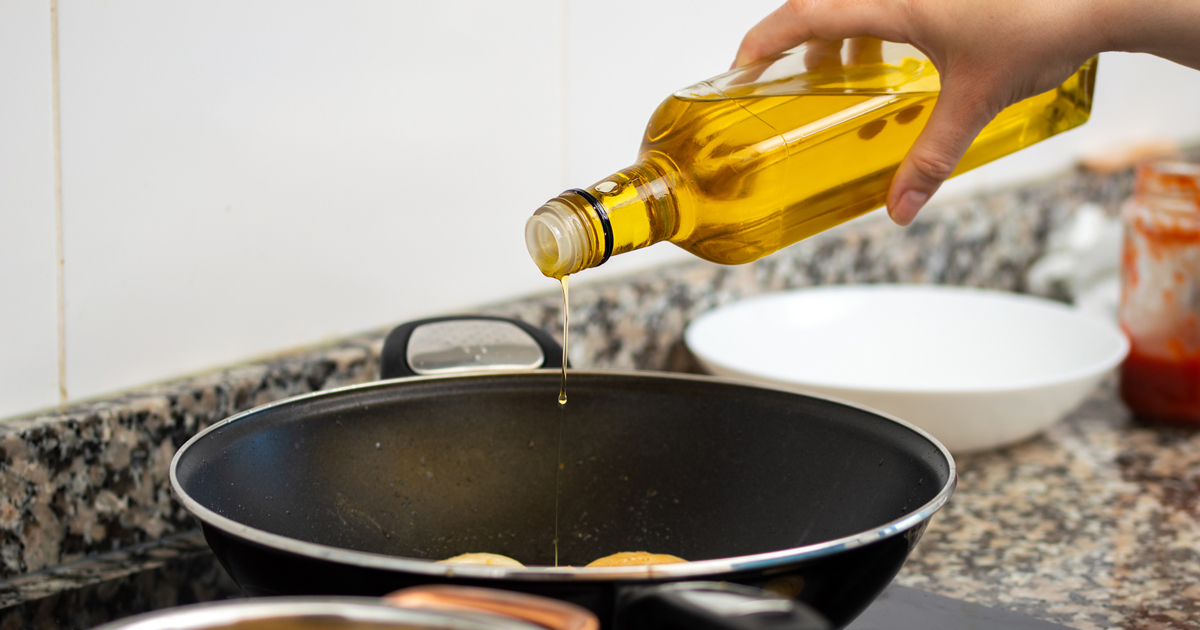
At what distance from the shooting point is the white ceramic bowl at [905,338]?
3.20ft

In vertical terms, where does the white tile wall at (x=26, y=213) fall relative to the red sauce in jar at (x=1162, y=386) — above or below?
above

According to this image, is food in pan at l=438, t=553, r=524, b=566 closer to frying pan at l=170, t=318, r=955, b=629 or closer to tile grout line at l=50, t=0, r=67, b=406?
frying pan at l=170, t=318, r=955, b=629

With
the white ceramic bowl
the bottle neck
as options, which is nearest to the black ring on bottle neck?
the bottle neck

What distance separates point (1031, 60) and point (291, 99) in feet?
1.46

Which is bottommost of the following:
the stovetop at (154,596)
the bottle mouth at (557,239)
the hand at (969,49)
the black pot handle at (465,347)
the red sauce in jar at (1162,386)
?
the stovetop at (154,596)

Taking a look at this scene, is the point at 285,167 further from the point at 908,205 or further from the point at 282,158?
the point at 908,205

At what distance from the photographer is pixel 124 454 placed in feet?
2.00

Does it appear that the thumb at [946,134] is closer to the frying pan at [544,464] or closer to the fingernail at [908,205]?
the fingernail at [908,205]

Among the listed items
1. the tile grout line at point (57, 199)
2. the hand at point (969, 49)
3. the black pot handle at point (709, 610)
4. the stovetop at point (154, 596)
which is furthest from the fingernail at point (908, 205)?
the tile grout line at point (57, 199)

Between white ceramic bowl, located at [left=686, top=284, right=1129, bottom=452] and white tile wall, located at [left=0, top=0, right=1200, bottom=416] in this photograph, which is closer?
white tile wall, located at [left=0, top=0, right=1200, bottom=416]

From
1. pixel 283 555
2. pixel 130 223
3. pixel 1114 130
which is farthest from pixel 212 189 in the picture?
pixel 1114 130

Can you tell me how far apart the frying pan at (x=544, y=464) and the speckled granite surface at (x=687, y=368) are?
0.12m

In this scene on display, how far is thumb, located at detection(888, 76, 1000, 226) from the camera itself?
1.90 ft

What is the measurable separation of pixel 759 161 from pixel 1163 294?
0.59 metres
